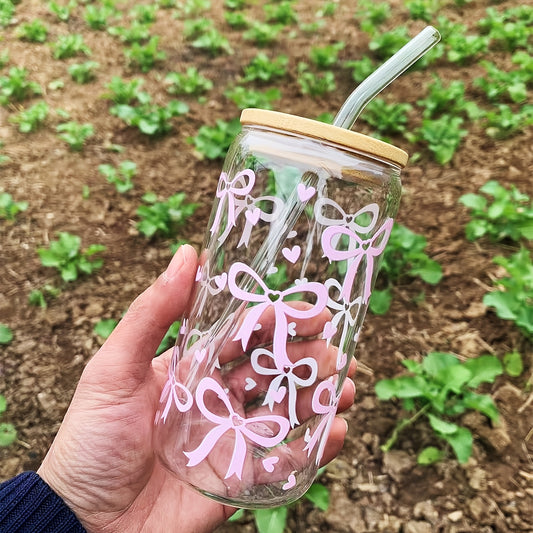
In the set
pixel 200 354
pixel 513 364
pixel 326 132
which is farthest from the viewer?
pixel 513 364

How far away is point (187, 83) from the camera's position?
3.04 meters

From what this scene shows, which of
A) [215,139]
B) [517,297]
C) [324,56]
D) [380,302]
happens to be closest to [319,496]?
[380,302]

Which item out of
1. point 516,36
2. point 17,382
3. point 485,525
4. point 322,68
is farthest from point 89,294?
point 516,36

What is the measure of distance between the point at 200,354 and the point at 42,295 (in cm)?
127

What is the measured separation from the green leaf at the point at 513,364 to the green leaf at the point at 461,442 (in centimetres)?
32

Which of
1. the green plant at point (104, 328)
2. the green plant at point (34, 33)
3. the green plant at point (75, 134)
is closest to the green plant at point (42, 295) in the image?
the green plant at point (104, 328)

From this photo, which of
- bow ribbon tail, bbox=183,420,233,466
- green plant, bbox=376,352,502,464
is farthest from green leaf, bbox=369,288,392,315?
bow ribbon tail, bbox=183,420,233,466

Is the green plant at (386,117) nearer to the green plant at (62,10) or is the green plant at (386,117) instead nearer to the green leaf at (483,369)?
the green leaf at (483,369)

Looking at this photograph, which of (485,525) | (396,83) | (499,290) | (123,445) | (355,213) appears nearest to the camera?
(355,213)

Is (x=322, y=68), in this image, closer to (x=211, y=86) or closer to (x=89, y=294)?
(x=211, y=86)

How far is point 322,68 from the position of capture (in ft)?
10.5

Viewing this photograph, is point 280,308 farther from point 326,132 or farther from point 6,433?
point 6,433

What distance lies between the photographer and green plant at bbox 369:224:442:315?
6.42 ft

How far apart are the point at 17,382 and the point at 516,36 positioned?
3181 millimetres
